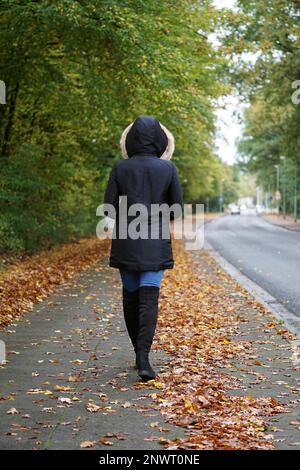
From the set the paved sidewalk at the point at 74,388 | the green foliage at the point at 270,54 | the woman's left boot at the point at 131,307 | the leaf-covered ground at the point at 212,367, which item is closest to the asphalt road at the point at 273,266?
the leaf-covered ground at the point at 212,367

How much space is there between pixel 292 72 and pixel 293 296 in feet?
89.3

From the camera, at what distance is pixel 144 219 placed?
6.17 metres

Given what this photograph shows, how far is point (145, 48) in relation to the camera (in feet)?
47.0

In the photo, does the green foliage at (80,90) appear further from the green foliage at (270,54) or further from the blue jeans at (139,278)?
the blue jeans at (139,278)

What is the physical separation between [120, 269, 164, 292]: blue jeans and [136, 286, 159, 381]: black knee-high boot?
0.15 feet

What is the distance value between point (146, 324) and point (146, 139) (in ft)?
4.93

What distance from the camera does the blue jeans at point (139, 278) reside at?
6.22 meters

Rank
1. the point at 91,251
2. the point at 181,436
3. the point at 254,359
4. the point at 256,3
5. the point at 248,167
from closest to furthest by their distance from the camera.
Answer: the point at 181,436 → the point at 254,359 → the point at 91,251 → the point at 256,3 → the point at 248,167

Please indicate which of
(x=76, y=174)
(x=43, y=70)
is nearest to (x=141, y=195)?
(x=43, y=70)

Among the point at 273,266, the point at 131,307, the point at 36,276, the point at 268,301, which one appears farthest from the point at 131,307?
the point at 273,266

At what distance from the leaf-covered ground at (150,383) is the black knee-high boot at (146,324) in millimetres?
183

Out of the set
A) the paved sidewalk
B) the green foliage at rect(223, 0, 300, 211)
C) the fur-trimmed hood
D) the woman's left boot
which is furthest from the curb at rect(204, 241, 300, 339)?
the green foliage at rect(223, 0, 300, 211)

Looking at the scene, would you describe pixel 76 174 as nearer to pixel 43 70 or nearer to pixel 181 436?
pixel 43 70

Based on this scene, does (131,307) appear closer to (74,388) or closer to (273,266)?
(74,388)
